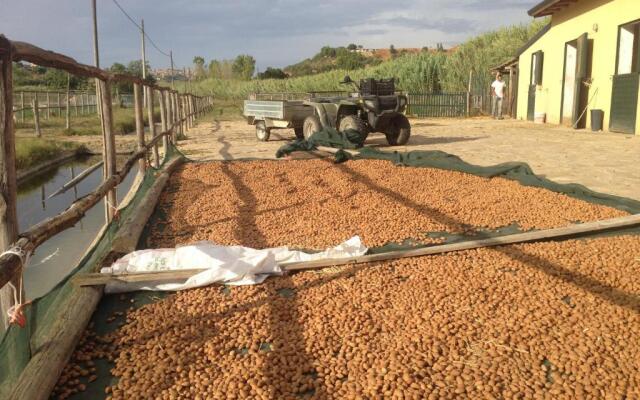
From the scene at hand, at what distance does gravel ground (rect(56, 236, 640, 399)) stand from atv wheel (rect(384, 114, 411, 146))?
23.9 feet

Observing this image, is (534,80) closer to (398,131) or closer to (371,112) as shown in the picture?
(398,131)

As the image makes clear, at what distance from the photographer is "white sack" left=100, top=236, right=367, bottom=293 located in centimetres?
319

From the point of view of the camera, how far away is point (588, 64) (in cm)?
1314

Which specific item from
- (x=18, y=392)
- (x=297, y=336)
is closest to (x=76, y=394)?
(x=18, y=392)

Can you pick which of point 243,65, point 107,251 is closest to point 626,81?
point 107,251

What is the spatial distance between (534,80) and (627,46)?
551 cm

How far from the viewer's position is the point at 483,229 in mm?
4371

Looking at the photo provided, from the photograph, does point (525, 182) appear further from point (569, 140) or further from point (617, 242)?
point (569, 140)

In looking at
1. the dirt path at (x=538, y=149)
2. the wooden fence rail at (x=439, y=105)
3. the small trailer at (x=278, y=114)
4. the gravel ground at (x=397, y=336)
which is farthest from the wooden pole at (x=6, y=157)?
the wooden fence rail at (x=439, y=105)

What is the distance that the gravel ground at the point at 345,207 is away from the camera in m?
4.35

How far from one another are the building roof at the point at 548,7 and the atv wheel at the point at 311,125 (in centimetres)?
794

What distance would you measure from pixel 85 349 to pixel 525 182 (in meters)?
4.83

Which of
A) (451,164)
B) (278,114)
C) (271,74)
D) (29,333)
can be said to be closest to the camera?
(29,333)

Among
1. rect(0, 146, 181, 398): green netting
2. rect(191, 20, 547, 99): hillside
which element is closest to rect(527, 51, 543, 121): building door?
rect(191, 20, 547, 99): hillside
